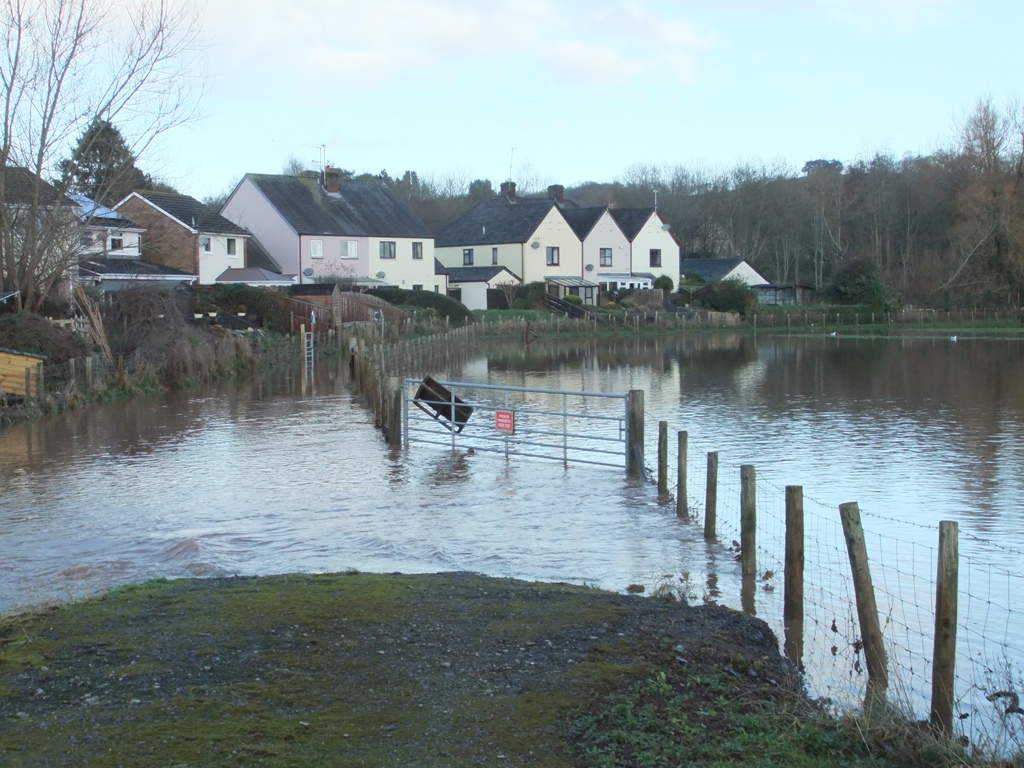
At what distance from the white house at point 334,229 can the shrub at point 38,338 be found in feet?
117

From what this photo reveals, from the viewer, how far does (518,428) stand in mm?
24625

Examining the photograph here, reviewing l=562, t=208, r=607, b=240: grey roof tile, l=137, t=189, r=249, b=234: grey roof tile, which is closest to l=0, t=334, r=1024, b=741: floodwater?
l=137, t=189, r=249, b=234: grey roof tile

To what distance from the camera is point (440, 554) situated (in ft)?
43.1

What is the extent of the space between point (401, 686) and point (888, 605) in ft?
20.6

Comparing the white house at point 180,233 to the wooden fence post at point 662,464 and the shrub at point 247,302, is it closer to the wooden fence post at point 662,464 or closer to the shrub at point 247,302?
the shrub at point 247,302

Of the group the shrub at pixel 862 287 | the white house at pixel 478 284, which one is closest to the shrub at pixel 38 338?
the white house at pixel 478 284

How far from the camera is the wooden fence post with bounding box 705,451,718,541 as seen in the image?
45.4ft

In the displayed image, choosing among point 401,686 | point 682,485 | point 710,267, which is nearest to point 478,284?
point 710,267

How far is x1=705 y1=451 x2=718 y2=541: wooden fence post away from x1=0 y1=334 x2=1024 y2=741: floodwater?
19 cm

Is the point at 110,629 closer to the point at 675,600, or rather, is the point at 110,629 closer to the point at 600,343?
the point at 675,600

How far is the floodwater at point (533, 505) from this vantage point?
11.7 meters

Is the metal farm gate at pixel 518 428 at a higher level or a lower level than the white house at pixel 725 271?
lower

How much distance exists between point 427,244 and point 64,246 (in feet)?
136

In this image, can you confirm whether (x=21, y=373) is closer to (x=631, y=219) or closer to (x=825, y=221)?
(x=631, y=219)
